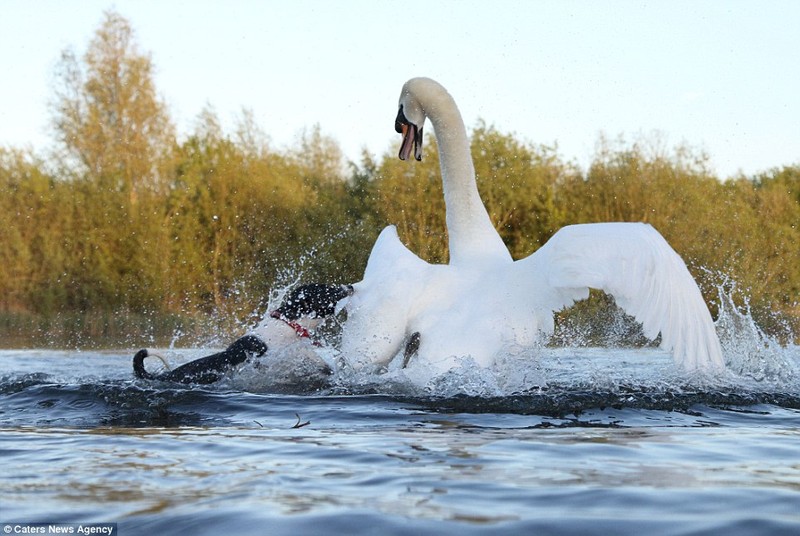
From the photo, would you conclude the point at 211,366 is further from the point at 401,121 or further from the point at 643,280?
the point at 643,280

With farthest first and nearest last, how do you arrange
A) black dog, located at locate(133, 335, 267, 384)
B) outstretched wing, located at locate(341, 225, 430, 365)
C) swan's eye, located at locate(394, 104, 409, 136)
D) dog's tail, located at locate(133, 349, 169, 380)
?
swan's eye, located at locate(394, 104, 409, 136) < black dog, located at locate(133, 335, 267, 384) < dog's tail, located at locate(133, 349, 169, 380) < outstretched wing, located at locate(341, 225, 430, 365)

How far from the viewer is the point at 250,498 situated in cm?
307

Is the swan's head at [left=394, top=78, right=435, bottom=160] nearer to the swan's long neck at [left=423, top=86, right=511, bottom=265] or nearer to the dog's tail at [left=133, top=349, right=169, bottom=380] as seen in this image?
the swan's long neck at [left=423, top=86, right=511, bottom=265]

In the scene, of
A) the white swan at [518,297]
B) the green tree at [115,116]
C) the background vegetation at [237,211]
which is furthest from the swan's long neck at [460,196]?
the green tree at [115,116]

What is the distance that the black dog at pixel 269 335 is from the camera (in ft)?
21.5

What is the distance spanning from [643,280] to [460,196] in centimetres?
208

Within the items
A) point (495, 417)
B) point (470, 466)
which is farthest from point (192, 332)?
point (470, 466)

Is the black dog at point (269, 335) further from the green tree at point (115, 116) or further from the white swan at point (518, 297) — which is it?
the green tree at point (115, 116)

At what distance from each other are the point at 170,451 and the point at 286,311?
2.70m

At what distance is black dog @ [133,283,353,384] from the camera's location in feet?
21.5

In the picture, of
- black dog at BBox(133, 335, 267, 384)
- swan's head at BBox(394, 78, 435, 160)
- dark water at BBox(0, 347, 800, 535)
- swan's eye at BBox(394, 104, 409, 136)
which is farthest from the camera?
swan's eye at BBox(394, 104, 409, 136)

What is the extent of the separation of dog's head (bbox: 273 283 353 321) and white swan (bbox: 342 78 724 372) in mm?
236

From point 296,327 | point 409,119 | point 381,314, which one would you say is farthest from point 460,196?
point 381,314

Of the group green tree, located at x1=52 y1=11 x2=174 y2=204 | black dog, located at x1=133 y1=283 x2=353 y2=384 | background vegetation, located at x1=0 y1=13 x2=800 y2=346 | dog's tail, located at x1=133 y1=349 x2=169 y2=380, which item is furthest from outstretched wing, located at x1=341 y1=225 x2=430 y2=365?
green tree, located at x1=52 y1=11 x2=174 y2=204
